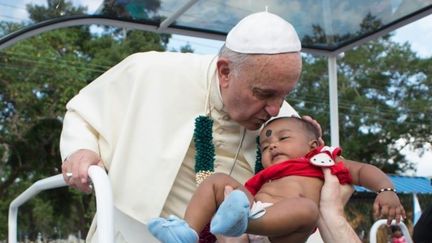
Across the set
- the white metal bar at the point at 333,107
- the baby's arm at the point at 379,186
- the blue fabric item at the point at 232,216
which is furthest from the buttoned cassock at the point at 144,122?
the white metal bar at the point at 333,107

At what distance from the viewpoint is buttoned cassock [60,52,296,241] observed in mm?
2525

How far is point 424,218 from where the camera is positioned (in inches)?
163

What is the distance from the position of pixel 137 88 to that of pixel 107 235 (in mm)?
999

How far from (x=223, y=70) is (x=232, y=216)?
843mm

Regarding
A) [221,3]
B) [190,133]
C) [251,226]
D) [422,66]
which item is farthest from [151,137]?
[422,66]

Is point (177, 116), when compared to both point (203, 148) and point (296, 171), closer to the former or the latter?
point (203, 148)

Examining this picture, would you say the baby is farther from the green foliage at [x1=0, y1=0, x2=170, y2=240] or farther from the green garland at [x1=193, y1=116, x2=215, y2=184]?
the green foliage at [x1=0, y1=0, x2=170, y2=240]

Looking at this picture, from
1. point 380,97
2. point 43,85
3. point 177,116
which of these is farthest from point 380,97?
point 177,116

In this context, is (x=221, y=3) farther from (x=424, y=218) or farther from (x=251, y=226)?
(x=251, y=226)

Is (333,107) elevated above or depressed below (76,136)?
above

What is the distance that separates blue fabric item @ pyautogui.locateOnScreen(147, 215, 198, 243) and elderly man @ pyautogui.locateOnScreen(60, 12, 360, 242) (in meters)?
0.60

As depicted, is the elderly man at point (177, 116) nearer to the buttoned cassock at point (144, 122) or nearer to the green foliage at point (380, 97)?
the buttoned cassock at point (144, 122)

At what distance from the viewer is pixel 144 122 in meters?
2.63

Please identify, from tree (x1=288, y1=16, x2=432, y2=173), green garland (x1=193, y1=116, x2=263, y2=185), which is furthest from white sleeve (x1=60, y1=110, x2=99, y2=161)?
tree (x1=288, y1=16, x2=432, y2=173)
